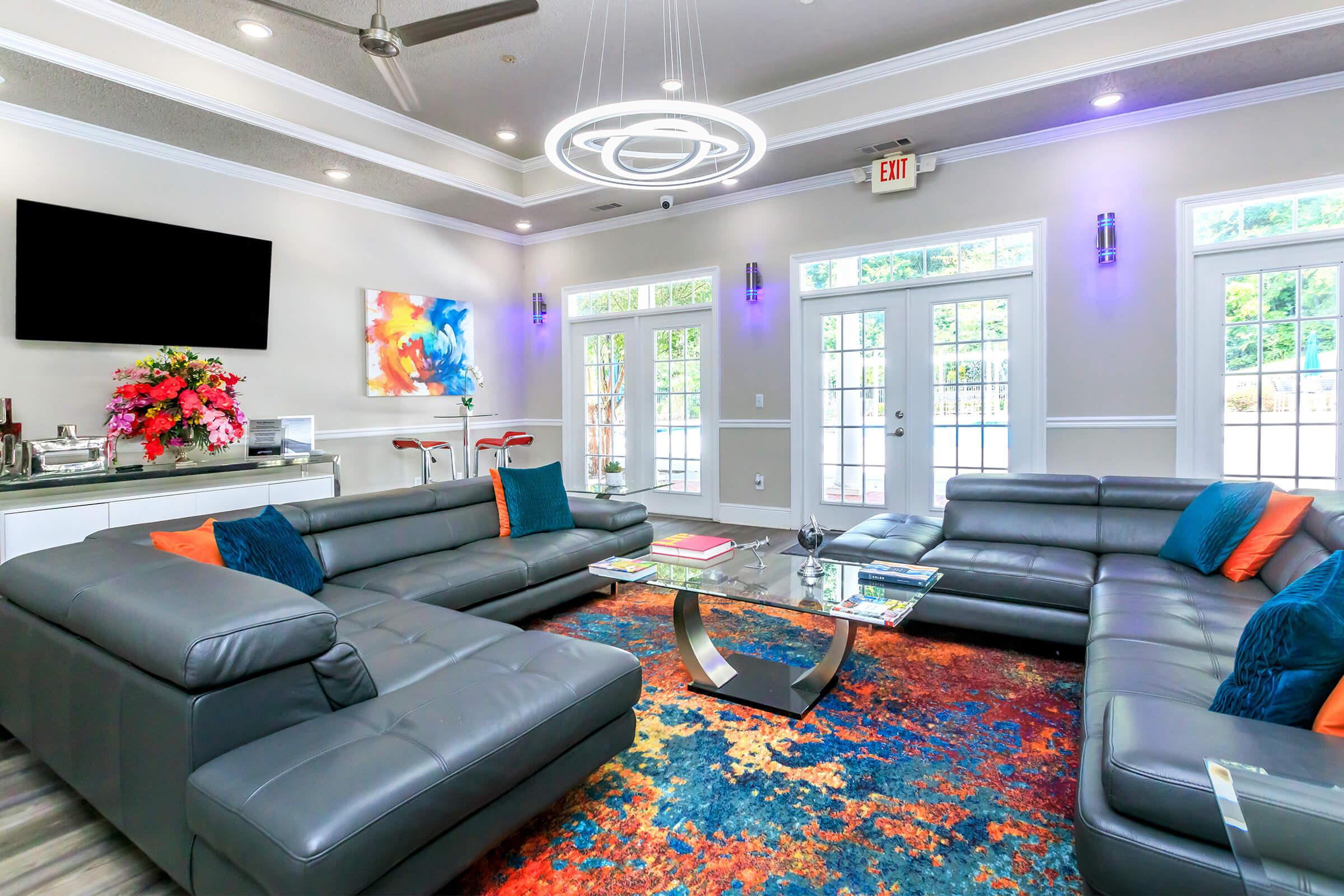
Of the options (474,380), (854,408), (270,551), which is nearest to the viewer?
(270,551)

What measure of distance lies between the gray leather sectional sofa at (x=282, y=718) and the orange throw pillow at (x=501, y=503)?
1622 millimetres

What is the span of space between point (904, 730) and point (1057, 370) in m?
3.46

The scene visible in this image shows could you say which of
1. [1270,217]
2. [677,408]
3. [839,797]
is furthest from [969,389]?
[839,797]

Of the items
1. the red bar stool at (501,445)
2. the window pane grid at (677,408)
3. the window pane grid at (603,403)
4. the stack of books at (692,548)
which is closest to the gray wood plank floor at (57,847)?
the stack of books at (692,548)

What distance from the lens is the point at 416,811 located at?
131cm

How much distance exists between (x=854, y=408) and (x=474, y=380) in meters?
3.77

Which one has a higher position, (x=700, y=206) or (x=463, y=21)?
(x=700, y=206)

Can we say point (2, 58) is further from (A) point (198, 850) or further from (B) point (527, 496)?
(A) point (198, 850)

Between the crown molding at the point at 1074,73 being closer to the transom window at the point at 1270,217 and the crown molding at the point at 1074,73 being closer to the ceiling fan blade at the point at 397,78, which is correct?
the transom window at the point at 1270,217

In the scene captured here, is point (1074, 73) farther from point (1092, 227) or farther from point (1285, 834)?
point (1285, 834)

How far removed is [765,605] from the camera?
2.62m

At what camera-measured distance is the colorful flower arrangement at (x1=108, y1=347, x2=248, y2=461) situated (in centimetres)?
405

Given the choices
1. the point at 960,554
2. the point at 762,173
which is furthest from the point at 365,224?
the point at 960,554

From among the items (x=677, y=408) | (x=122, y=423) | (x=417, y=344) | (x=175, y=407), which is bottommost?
(x=122, y=423)
